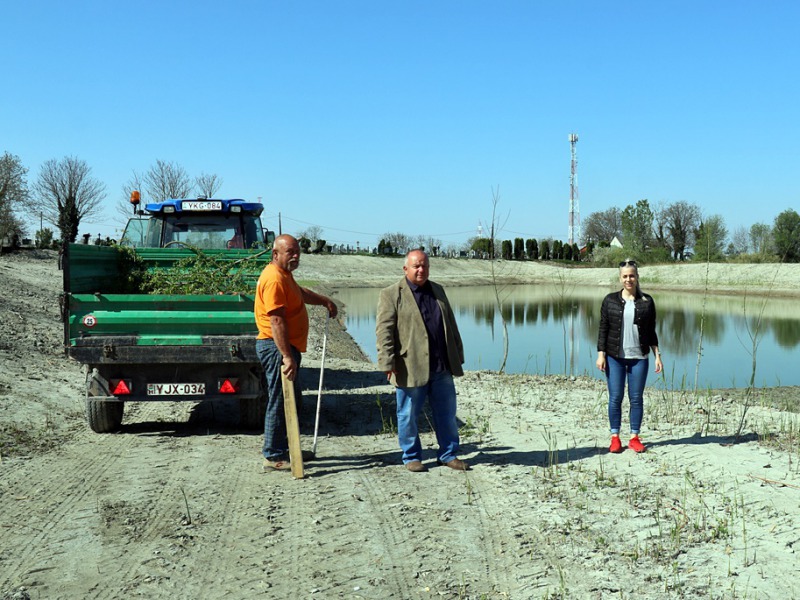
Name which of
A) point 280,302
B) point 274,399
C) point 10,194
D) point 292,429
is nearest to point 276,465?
point 292,429

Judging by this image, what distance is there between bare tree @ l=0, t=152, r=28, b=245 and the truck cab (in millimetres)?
32130

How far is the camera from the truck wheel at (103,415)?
26.5 ft

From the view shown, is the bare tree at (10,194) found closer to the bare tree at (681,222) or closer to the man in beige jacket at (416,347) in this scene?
the man in beige jacket at (416,347)

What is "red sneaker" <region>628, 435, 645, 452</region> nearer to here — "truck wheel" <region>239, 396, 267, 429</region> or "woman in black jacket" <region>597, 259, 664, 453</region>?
"woman in black jacket" <region>597, 259, 664, 453</region>

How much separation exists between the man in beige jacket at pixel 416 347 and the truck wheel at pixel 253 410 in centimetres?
224

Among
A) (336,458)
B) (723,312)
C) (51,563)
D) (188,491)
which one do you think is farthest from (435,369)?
(723,312)

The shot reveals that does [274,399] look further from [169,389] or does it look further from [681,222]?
[681,222]

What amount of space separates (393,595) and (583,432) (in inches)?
176

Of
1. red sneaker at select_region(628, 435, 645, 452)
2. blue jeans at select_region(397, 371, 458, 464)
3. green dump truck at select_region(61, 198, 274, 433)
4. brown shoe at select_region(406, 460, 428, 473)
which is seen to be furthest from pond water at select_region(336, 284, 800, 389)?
green dump truck at select_region(61, 198, 274, 433)

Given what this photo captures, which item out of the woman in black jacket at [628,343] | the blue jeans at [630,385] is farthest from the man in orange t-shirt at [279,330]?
the blue jeans at [630,385]

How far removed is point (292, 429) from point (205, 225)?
5656 millimetres

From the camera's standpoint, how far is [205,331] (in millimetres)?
7723

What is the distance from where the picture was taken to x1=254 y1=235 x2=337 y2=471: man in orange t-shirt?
6.33 m

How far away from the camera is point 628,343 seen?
6992mm
